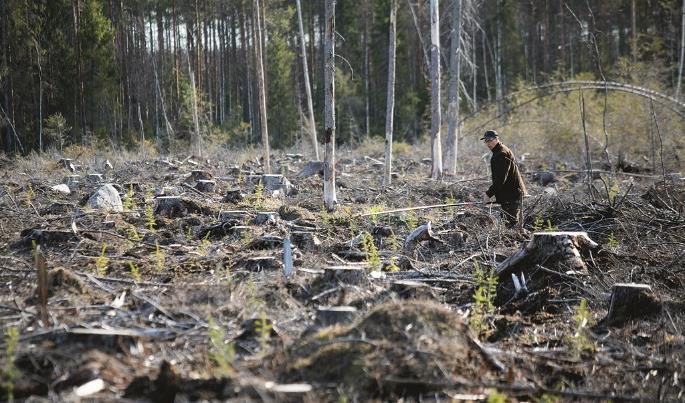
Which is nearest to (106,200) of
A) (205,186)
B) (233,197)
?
(233,197)

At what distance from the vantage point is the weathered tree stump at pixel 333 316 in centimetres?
388

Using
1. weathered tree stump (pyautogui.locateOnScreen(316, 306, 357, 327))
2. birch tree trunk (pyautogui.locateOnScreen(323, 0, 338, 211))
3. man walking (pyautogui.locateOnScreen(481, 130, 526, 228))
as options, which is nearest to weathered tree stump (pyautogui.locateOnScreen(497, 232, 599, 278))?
weathered tree stump (pyautogui.locateOnScreen(316, 306, 357, 327))

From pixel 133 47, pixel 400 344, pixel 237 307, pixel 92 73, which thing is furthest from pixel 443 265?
pixel 133 47

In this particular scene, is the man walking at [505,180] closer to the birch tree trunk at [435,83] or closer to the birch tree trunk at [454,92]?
the birch tree trunk at [435,83]

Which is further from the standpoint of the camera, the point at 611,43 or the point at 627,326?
the point at 611,43

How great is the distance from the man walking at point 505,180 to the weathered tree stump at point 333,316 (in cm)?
499

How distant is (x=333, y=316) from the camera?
154 inches

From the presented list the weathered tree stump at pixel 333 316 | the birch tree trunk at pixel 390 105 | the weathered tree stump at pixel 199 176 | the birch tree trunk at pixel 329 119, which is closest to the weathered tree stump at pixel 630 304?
the weathered tree stump at pixel 333 316

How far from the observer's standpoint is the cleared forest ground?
3.19 meters

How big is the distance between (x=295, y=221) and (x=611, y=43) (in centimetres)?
3783

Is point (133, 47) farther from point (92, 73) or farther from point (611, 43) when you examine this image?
point (611, 43)

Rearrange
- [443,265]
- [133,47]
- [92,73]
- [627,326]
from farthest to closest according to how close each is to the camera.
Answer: [133,47], [92,73], [443,265], [627,326]

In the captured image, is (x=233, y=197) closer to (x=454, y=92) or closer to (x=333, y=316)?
(x=333, y=316)

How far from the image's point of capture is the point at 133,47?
122ft
